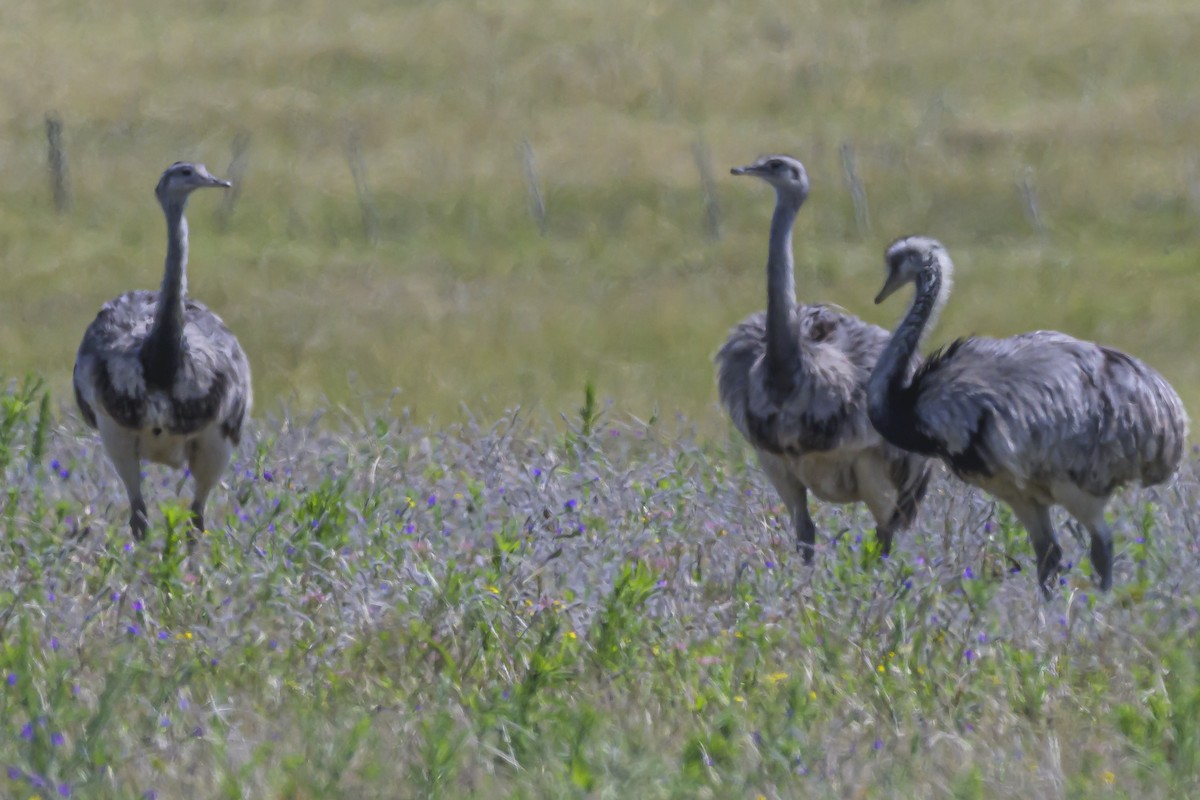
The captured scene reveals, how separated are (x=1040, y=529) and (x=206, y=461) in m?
3.66

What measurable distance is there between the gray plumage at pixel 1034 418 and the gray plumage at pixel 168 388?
2980 millimetres

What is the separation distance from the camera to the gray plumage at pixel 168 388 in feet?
28.3

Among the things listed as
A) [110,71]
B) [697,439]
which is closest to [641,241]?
[110,71]

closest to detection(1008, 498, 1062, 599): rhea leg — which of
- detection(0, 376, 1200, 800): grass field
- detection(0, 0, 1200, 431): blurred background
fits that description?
detection(0, 376, 1200, 800): grass field

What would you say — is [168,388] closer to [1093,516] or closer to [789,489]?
[789,489]

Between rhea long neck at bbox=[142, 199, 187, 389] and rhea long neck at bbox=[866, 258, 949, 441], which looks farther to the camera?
rhea long neck at bbox=[142, 199, 187, 389]

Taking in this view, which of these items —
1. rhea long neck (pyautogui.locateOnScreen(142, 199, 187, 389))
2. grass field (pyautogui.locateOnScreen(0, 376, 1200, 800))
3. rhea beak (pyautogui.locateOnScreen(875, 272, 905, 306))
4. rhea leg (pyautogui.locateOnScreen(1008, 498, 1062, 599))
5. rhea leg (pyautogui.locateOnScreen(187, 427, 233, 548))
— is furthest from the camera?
rhea leg (pyautogui.locateOnScreen(187, 427, 233, 548))

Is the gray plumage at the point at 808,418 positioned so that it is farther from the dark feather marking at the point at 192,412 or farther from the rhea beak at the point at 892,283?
the dark feather marking at the point at 192,412

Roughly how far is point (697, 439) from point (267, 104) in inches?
855

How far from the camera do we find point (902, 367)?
7.90 meters

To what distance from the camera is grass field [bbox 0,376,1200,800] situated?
15.8 feet

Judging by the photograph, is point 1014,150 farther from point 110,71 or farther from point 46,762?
point 46,762

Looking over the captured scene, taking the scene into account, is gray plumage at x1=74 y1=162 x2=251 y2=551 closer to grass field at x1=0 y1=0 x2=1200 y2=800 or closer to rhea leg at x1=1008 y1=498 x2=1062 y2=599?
grass field at x1=0 y1=0 x2=1200 y2=800

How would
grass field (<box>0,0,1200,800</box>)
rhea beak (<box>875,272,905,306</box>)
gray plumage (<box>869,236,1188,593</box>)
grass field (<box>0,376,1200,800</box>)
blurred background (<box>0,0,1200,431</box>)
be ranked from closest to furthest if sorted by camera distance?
grass field (<box>0,376,1200,800</box>) < grass field (<box>0,0,1200,800</box>) < gray plumage (<box>869,236,1188,593</box>) < rhea beak (<box>875,272,905,306</box>) < blurred background (<box>0,0,1200,431</box>)
